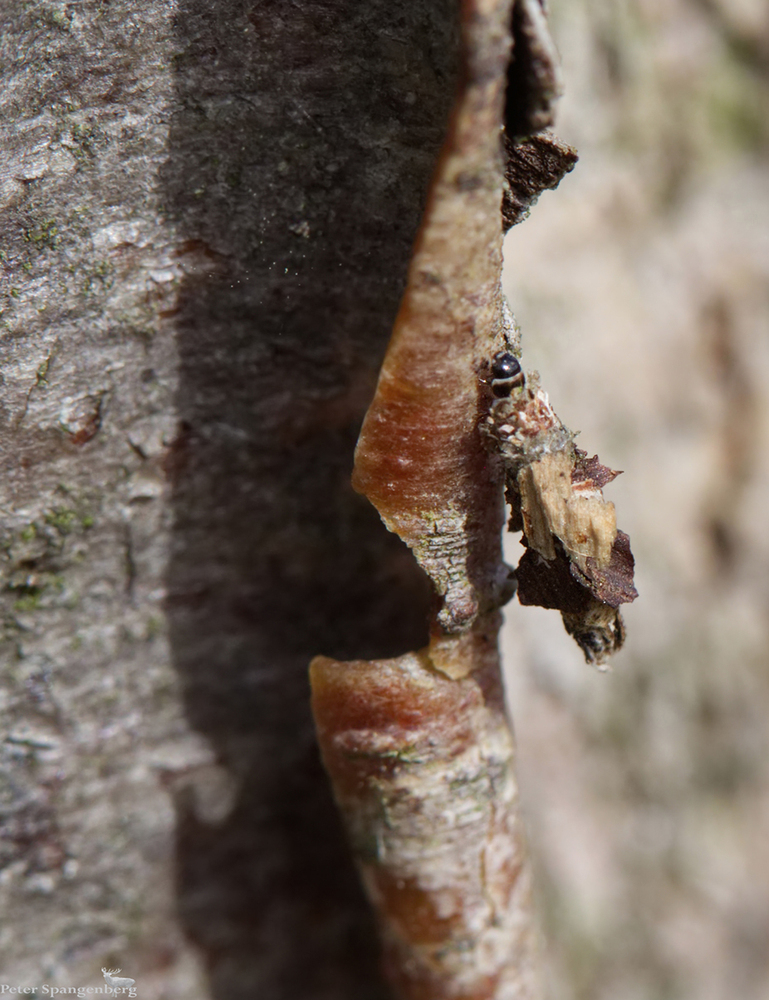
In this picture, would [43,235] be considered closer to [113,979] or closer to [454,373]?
[454,373]

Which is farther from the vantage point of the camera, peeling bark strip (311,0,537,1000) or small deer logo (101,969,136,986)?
small deer logo (101,969,136,986)

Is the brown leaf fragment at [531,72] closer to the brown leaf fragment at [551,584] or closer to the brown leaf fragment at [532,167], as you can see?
the brown leaf fragment at [532,167]

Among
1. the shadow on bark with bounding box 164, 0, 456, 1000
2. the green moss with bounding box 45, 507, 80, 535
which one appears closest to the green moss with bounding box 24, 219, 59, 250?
the shadow on bark with bounding box 164, 0, 456, 1000

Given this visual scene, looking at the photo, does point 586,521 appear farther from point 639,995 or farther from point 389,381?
point 639,995

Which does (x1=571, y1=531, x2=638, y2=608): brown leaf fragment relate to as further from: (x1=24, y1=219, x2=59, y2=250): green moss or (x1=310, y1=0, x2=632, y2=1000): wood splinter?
(x1=24, y1=219, x2=59, y2=250): green moss

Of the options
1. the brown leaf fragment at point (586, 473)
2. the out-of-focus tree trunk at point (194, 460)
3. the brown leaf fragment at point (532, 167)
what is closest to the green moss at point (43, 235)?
the out-of-focus tree trunk at point (194, 460)

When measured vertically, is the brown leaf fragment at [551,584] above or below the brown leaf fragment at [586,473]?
below
